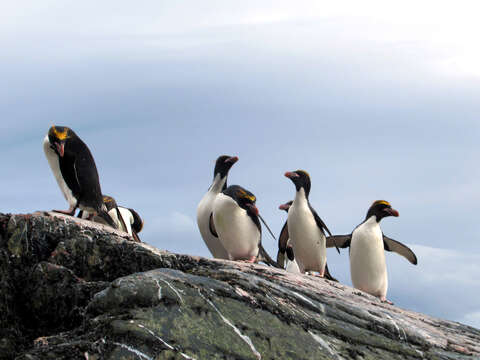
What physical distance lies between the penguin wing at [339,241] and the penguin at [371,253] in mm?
734

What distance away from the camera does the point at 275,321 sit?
221 inches

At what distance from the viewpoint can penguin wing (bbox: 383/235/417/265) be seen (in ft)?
40.9

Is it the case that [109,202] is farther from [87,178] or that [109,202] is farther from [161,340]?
[161,340]

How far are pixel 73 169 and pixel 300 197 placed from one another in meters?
4.14

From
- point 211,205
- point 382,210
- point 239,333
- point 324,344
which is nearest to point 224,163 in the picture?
point 211,205

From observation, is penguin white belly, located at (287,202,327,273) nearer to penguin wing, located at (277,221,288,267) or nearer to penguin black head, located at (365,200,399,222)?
penguin black head, located at (365,200,399,222)

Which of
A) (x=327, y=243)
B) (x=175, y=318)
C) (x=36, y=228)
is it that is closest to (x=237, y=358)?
(x=175, y=318)

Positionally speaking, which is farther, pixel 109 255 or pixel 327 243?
pixel 327 243

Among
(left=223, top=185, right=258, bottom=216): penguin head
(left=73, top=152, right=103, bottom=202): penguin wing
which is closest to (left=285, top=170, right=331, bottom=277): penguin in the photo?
(left=223, top=185, right=258, bottom=216): penguin head

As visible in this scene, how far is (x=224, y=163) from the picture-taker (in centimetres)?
1248

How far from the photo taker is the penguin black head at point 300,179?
11461mm

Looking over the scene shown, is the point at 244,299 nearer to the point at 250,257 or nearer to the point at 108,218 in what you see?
the point at 108,218

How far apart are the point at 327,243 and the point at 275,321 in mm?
7106

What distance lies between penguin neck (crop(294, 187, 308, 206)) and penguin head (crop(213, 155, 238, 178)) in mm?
1628
